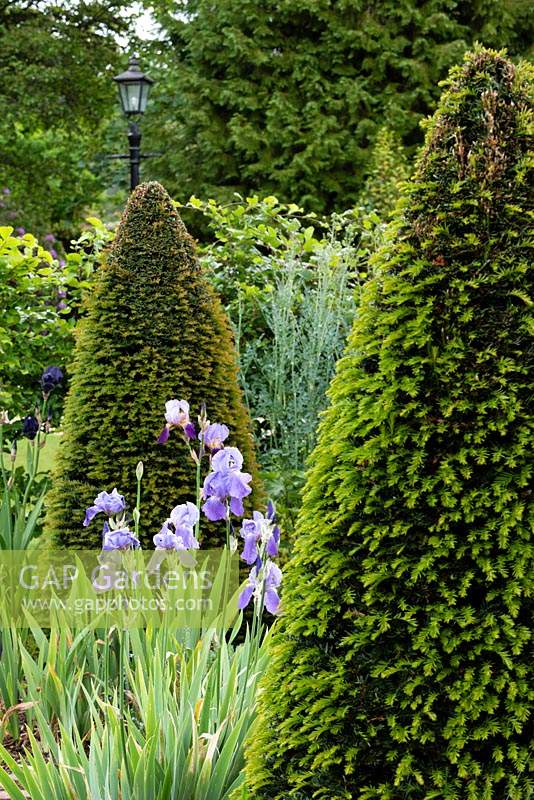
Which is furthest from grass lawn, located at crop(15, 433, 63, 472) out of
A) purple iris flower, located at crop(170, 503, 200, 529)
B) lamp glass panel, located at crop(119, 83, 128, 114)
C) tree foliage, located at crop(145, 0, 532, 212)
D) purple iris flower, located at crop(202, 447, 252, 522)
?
tree foliage, located at crop(145, 0, 532, 212)

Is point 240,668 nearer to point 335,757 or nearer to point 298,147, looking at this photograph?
point 335,757

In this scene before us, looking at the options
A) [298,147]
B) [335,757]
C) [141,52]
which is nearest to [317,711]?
[335,757]

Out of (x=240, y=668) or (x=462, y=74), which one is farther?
(x=240, y=668)

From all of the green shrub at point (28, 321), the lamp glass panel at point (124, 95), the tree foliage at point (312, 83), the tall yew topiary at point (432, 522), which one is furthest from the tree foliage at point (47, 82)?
the tall yew topiary at point (432, 522)

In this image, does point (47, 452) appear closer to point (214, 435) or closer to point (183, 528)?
point (214, 435)

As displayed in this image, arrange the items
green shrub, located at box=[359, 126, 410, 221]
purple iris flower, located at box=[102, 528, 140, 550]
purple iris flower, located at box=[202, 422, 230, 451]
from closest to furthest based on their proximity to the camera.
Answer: purple iris flower, located at box=[102, 528, 140, 550], purple iris flower, located at box=[202, 422, 230, 451], green shrub, located at box=[359, 126, 410, 221]

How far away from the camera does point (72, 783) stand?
7.37 feet

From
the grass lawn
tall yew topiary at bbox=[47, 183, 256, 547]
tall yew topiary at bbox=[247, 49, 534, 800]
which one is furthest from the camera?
the grass lawn

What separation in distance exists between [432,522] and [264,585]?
98 centimetres

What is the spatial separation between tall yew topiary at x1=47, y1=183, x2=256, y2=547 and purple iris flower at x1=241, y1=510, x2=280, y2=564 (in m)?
1.07

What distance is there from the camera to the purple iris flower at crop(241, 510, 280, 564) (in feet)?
8.19

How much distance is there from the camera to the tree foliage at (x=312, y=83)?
12.8m

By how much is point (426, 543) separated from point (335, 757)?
1.38ft

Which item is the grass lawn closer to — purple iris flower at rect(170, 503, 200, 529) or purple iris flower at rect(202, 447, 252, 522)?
purple iris flower at rect(170, 503, 200, 529)
